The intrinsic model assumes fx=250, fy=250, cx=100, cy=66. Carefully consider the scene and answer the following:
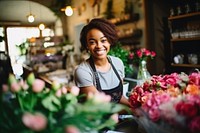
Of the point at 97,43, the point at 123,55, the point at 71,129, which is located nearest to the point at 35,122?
the point at 71,129

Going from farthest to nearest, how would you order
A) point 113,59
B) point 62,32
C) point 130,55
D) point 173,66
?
1. point 62,32
2. point 173,66
3. point 130,55
4. point 113,59

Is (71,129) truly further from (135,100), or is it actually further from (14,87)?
(135,100)

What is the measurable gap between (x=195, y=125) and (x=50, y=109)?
417 mm

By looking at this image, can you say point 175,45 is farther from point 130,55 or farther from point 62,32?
point 62,32

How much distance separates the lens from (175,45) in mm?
3664

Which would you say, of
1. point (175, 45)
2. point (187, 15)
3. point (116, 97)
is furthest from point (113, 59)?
point (175, 45)

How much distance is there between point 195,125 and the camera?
0.72m

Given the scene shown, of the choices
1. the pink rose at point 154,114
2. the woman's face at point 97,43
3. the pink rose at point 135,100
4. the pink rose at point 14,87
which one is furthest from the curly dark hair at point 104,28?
the pink rose at point 14,87

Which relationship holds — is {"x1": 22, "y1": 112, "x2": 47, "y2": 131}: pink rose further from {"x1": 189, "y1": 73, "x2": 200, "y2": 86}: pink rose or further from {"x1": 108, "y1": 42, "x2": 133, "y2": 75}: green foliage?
{"x1": 108, "y1": 42, "x2": 133, "y2": 75}: green foliage

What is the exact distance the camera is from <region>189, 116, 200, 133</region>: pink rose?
2.38ft

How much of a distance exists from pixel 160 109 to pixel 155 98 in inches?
2.5

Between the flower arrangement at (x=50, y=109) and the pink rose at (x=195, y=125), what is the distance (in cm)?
22

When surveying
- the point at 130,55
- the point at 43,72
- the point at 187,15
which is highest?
the point at 187,15

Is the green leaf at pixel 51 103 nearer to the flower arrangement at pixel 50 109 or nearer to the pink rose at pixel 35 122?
the flower arrangement at pixel 50 109
